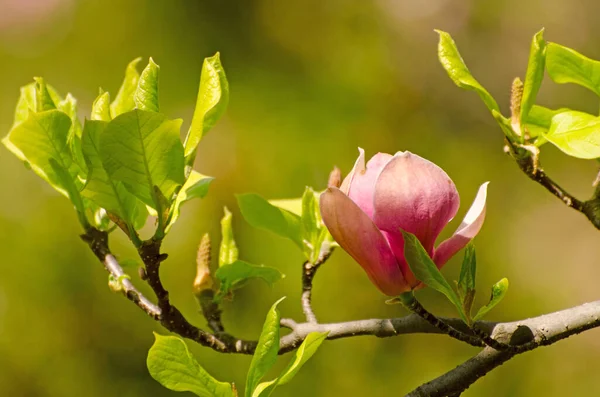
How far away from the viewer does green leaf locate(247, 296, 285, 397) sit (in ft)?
1.51

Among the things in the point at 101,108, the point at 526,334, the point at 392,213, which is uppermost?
the point at 101,108

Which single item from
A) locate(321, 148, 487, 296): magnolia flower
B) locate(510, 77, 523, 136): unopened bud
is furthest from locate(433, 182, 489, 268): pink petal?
locate(510, 77, 523, 136): unopened bud

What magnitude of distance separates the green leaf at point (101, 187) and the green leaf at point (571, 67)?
0.32 metres

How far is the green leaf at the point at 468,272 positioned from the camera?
1.62 feet

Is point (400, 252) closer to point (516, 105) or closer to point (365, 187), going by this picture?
point (365, 187)

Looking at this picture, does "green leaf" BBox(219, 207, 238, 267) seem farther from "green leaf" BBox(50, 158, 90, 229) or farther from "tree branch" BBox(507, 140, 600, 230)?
"tree branch" BBox(507, 140, 600, 230)

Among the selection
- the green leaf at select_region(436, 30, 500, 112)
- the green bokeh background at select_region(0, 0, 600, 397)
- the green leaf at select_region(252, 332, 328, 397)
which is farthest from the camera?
the green bokeh background at select_region(0, 0, 600, 397)

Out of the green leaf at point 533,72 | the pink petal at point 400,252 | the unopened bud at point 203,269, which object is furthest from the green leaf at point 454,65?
the unopened bud at point 203,269

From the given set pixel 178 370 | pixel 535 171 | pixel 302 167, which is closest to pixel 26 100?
pixel 178 370

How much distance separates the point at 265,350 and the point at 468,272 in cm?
13

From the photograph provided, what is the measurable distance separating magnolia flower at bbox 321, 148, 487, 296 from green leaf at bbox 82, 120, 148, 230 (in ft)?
0.44

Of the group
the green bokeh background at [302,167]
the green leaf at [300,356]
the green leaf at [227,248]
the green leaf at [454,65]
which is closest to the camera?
the green leaf at [300,356]

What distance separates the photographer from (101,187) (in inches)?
19.7

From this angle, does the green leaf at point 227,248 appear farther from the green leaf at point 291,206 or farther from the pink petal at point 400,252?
the pink petal at point 400,252
